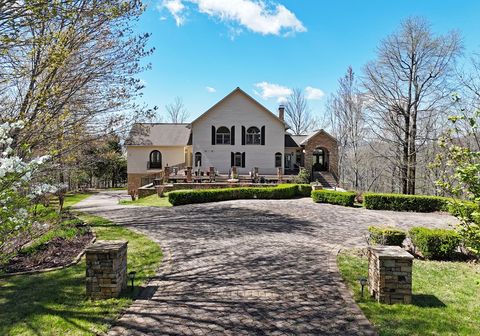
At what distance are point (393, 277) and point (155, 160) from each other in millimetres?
27410

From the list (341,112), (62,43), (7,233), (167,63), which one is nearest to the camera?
(7,233)

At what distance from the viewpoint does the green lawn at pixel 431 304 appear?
4.54 meters

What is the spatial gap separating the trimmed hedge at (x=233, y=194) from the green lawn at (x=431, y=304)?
1042cm

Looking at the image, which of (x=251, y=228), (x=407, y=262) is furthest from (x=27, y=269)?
(x=407, y=262)

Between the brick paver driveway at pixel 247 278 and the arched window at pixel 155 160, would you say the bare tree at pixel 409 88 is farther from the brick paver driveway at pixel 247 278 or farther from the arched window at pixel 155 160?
the arched window at pixel 155 160

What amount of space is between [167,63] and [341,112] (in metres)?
25.7

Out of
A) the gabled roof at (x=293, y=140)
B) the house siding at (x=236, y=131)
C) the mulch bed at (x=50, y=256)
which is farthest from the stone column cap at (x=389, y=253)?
the gabled roof at (x=293, y=140)

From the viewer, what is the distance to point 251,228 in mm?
11070

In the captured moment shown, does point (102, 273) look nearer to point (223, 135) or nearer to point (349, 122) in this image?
point (223, 135)

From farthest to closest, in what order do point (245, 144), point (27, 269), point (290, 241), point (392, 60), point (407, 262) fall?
1. point (245, 144)
2. point (392, 60)
3. point (290, 241)
4. point (27, 269)
5. point (407, 262)

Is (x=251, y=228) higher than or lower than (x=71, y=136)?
lower

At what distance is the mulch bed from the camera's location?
6859 mm

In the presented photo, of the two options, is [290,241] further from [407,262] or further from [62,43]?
[62,43]

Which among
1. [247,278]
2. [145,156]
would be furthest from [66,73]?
[145,156]
